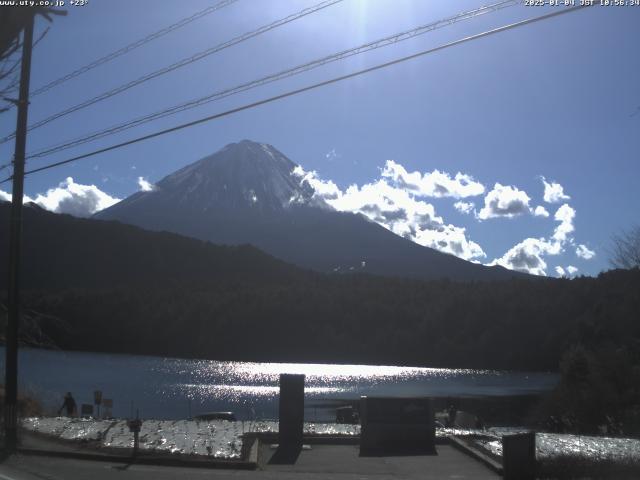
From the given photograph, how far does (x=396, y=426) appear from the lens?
1833cm

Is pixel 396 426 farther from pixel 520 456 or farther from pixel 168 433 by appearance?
pixel 168 433

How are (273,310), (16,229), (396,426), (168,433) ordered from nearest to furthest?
(16,229), (396,426), (168,433), (273,310)

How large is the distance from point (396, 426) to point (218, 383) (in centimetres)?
6829

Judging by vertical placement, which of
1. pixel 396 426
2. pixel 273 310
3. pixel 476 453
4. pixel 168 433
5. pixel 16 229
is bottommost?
pixel 168 433

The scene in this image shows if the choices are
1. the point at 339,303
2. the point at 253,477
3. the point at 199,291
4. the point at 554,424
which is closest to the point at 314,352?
the point at 339,303

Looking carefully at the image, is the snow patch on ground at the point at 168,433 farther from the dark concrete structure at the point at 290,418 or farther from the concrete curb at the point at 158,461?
the dark concrete structure at the point at 290,418

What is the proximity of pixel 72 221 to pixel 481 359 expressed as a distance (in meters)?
81.7

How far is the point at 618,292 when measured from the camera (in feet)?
219

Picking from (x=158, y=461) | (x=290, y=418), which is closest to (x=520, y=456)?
(x=290, y=418)

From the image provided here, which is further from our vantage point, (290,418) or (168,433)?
(168,433)

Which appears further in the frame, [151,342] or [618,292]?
[151,342]

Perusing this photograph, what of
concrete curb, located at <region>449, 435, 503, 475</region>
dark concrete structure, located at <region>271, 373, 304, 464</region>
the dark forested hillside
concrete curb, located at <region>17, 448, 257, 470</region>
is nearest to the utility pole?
concrete curb, located at <region>17, 448, 257, 470</region>

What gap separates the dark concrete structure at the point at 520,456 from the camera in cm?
1327

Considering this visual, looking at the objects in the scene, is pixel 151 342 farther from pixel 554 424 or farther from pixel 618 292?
pixel 554 424
